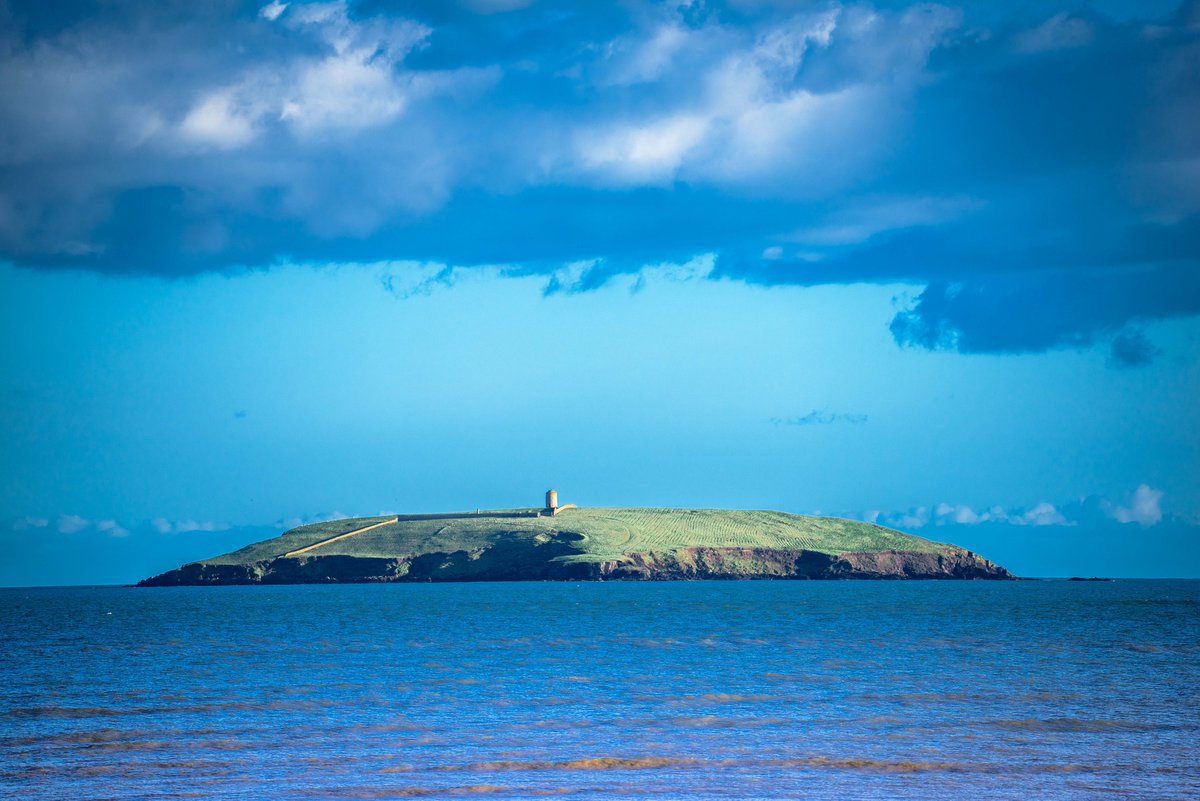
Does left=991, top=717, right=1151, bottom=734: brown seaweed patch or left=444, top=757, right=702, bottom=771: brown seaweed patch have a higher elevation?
left=444, top=757, right=702, bottom=771: brown seaweed patch

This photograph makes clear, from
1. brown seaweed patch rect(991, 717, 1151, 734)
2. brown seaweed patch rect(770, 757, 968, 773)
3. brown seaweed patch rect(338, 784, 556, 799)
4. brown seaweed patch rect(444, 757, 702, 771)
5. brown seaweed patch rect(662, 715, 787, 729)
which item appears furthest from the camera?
brown seaweed patch rect(662, 715, 787, 729)

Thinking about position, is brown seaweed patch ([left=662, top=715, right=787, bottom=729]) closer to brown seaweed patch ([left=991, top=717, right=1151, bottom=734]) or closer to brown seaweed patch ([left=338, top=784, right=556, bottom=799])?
brown seaweed patch ([left=991, top=717, right=1151, bottom=734])

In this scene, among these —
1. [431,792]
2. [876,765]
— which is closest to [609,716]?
[876,765]

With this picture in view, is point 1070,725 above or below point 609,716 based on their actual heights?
below

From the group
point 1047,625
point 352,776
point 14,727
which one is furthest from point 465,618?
point 352,776

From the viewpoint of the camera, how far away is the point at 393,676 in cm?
4262

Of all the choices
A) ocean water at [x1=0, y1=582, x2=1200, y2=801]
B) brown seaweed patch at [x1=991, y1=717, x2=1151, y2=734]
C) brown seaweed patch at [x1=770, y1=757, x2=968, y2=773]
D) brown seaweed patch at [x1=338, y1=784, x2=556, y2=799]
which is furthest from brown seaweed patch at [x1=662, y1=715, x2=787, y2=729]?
brown seaweed patch at [x1=338, y1=784, x2=556, y2=799]

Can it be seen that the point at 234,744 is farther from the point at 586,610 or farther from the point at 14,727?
the point at 586,610

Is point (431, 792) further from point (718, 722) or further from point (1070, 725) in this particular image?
point (1070, 725)

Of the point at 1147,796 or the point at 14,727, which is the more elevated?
the point at 14,727

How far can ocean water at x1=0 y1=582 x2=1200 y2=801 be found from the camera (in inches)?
928

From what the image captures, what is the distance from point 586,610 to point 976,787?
74.4m

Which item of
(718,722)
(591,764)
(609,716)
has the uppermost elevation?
(609,716)

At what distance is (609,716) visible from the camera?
31.9 metres
